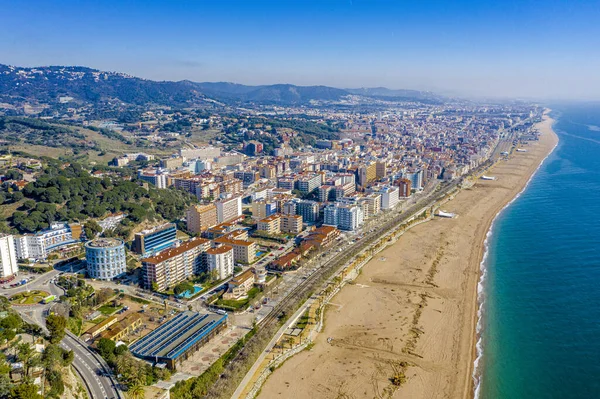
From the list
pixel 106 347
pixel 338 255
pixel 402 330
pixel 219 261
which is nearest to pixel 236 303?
pixel 219 261

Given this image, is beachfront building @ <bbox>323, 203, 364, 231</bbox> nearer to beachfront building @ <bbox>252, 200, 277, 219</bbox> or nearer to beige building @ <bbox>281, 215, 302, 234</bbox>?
beige building @ <bbox>281, 215, 302, 234</bbox>

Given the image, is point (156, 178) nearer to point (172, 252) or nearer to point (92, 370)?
point (172, 252)

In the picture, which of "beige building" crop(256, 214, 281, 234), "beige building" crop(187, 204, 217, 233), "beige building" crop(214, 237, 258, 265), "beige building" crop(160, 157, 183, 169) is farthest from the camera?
"beige building" crop(160, 157, 183, 169)

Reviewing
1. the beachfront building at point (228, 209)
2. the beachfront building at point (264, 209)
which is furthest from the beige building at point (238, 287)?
the beachfront building at point (264, 209)

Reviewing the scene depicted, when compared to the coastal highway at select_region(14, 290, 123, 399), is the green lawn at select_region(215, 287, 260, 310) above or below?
below

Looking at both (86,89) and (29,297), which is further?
(86,89)

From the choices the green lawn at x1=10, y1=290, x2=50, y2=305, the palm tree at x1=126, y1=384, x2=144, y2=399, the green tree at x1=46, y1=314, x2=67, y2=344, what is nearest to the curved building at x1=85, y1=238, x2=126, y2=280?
the green lawn at x1=10, y1=290, x2=50, y2=305
